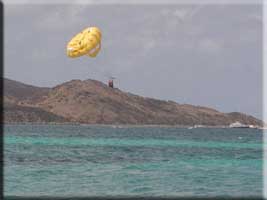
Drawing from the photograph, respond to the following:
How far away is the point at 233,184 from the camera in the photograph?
3559 cm

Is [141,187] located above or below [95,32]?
below

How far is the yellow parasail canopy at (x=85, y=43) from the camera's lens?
4372 centimetres

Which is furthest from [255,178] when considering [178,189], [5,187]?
[5,187]

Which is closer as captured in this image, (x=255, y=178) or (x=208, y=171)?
(x=255, y=178)

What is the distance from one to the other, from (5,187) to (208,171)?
1858 cm

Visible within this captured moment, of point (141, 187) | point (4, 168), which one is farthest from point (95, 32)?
point (141, 187)

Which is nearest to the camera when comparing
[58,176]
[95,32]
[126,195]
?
[126,195]

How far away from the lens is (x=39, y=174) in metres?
39.1

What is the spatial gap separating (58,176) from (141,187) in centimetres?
739

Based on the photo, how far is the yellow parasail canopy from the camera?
1721 inches

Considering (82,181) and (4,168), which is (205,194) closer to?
(82,181)

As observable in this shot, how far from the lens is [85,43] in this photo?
145 ft

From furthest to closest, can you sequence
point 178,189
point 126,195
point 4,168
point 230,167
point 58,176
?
point 230,167 → point 4,168 → point 58,176 → point 178,189 → point 126,195

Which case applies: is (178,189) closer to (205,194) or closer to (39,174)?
(205,194)
